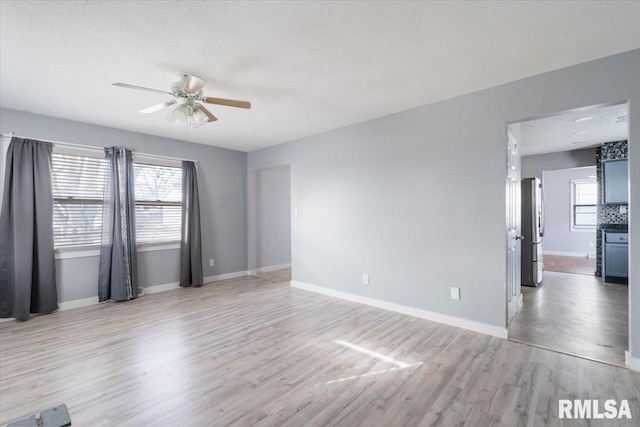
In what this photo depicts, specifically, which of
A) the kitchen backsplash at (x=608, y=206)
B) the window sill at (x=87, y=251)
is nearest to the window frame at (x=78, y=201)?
the window sill at (x=87, y=251)

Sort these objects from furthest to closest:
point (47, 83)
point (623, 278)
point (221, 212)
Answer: point (221, 212) < point (623, 278) < point (47, 83)

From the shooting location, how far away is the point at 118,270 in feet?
14.1

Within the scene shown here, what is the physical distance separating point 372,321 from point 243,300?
196cm

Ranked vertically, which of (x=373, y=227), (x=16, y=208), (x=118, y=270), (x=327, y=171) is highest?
(x=327, y=171)

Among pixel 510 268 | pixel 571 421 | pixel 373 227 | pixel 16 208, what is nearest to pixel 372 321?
pixel 373 227

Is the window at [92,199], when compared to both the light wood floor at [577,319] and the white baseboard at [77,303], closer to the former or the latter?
the white baseboard at [77,303]

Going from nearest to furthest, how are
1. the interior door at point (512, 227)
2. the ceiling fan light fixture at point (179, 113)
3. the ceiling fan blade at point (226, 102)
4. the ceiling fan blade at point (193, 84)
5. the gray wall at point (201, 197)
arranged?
the ceiling fan blade at point (193, 84)
the ceiling fan blade at point (226, 102)
the ceiling fan light fixture at point (179, 113)
the interior door at point (512, 227)
the gray wall at point (201, 197)

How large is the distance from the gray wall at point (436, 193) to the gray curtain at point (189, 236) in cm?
210

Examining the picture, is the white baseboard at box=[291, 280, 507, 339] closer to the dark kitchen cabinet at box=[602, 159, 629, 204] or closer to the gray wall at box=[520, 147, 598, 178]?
the dark kitchen cabinet at box=[602, 159, 629, 204]

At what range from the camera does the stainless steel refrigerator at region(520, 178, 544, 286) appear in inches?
186

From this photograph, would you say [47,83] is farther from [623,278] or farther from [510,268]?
[623,278]

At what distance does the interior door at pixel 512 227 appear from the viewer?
3.17 m

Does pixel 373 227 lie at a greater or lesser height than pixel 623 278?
greater

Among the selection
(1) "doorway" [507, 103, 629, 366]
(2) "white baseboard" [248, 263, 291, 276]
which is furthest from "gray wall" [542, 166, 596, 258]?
(2) "white baseboard" [248, 263, 291, 276]
